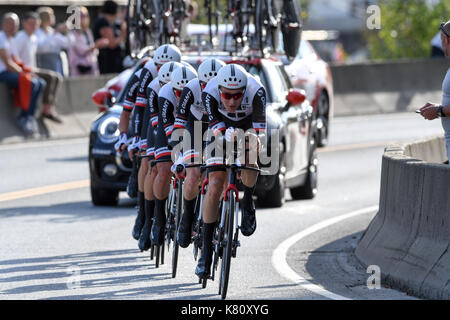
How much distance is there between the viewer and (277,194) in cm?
1512

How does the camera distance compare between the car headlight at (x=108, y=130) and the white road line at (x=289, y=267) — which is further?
the car headlight at (x=108, y=130)

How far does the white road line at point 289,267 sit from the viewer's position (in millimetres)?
9812

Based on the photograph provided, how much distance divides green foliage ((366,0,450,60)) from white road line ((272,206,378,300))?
71.7ft

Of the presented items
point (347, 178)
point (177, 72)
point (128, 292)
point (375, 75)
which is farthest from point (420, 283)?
point (375, 75)

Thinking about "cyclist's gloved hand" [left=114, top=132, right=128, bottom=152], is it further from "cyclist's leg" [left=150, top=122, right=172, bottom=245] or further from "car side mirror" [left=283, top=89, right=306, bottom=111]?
"car side mirror" [left=283, top=89, right=306, bottom=111]

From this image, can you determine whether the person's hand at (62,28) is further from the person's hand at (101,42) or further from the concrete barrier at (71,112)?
the concrete barrier at (71,112)

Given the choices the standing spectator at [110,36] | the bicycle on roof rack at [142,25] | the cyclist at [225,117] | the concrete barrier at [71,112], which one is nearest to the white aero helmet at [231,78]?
the cyclist at [225,117]

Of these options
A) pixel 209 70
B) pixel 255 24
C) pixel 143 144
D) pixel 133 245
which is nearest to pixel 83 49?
pixel 255 24

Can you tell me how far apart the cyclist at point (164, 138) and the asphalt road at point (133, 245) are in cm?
40

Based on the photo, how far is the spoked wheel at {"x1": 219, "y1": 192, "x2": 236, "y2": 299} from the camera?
9352 millimetres

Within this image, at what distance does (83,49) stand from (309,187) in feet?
30.1

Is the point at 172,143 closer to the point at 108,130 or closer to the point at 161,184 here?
the point at 161,184

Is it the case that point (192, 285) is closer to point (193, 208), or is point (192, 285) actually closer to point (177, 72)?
point (193, 208)

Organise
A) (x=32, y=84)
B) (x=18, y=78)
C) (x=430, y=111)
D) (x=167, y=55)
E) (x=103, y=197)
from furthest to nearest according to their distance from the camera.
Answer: (x=32, y=84) < (x=18, y=78) < (x=103, y=197) < (x=167, y=55) < (x=430, y=111)
